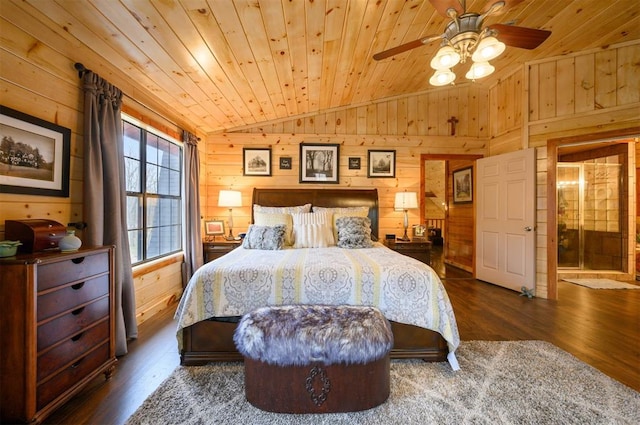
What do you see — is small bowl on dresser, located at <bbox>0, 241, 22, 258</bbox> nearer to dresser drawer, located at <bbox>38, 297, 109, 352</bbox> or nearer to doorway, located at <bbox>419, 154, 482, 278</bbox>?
dresser drawer, located at <bbox>38, 297, 109, 352</bbox>

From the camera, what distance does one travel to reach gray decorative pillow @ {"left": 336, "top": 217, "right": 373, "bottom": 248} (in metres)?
3.10

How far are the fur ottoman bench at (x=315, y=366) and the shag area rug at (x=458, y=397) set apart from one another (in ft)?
0.22

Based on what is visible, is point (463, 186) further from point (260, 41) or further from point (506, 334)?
point (260, 41)

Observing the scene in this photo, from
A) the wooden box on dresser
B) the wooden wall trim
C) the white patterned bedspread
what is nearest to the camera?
the wooden box on dresser

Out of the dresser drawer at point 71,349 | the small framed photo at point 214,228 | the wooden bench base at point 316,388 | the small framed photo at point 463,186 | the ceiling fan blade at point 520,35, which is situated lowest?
the wooden bench base at point 316,388

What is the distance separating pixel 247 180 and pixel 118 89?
2.16m

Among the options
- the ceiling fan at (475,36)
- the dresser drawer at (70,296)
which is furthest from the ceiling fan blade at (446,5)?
the dresser drawer at (70,296)

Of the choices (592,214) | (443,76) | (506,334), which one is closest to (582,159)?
(592,214)

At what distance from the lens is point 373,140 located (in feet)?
14.4

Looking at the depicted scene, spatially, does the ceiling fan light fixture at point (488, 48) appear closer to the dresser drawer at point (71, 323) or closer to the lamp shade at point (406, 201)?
the lamp shade at point (406, 201)

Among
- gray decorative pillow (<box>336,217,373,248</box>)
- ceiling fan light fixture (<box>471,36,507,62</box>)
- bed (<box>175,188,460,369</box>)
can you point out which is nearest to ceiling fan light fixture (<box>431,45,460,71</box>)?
ceiling fan light fixture (<box>471,36,507,62</box>)

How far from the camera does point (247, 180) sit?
4.32 meters

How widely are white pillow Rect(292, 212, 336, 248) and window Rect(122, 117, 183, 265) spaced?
166 centimetres

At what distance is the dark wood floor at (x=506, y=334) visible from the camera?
5.47ft
